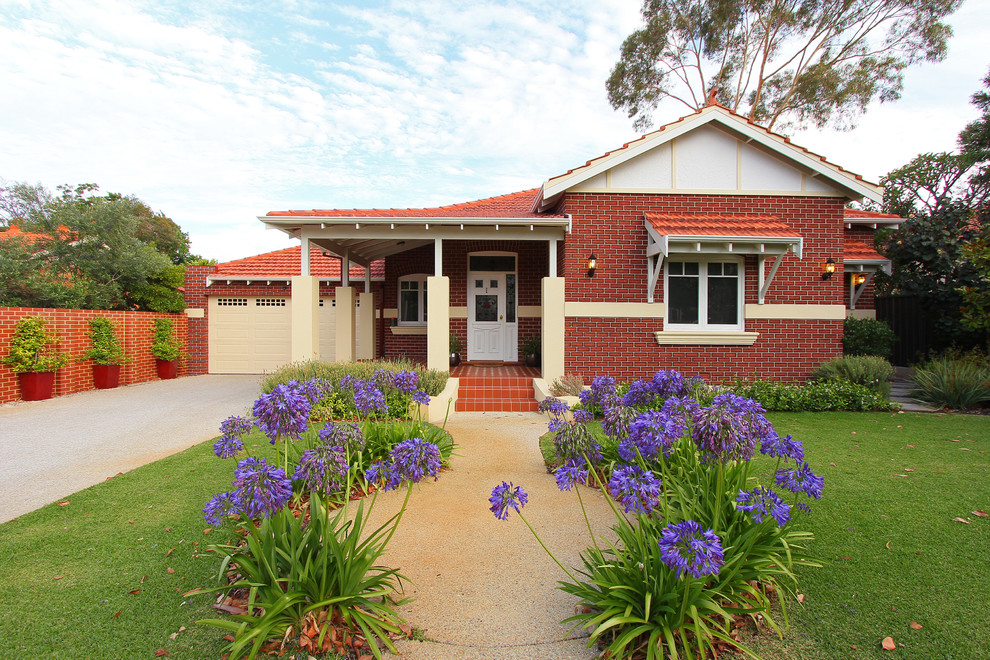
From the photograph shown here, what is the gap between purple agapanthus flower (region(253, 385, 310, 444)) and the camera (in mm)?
2896

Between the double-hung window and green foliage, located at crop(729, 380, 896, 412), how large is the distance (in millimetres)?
7854

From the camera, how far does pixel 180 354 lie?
584 inches

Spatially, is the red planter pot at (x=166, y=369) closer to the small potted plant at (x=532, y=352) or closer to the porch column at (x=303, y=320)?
the porch column at (x=303, y=320)

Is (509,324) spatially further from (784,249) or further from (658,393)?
(658,393)

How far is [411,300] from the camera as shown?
1378cm

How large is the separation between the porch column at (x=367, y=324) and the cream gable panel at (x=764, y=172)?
8.82m

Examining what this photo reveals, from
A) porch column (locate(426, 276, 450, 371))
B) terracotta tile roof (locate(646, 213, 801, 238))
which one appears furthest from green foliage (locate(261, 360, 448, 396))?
terracotta tile roof (locate(646, 213, 801, 238))

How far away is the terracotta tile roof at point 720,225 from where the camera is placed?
9.01 metres

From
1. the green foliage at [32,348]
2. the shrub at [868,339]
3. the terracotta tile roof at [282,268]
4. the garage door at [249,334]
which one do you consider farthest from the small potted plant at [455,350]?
the shrub at [868,339]

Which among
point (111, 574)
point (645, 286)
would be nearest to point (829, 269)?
point (645, 286)

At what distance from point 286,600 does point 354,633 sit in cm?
45

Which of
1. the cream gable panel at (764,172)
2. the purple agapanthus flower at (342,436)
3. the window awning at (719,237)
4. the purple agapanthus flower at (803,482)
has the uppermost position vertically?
the cream gable panel at (764,172)

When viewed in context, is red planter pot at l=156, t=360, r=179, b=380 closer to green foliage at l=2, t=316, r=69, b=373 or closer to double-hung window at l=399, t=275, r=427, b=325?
green foliage at l=2, t=316, r=69, b=373

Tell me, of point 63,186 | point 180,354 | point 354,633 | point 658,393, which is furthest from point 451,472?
point 63,186
